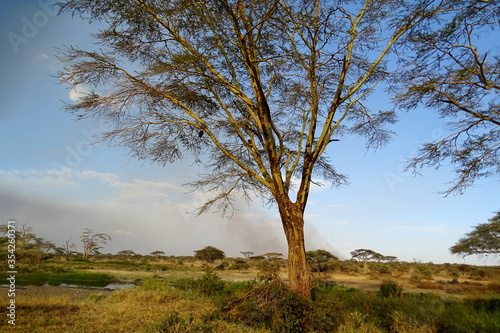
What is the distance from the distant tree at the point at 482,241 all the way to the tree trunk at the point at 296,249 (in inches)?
750

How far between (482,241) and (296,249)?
2191 centimetres

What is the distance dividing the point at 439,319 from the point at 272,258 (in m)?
34.4

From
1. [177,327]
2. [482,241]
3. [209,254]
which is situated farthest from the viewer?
[209,254]

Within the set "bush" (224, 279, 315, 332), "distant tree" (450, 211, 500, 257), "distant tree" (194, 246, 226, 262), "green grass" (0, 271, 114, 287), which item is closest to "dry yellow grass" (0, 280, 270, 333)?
"bush" (224, 279, 315, 332)

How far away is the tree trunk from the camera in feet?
21.7

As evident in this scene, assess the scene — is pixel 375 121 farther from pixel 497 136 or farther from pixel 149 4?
pixel 149 4

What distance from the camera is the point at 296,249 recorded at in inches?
269

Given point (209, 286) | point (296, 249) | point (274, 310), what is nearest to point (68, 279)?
point (209, 286)

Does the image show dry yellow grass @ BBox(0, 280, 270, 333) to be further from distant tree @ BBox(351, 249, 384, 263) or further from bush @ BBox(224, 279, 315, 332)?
distant tree @ BBox(351, 249, 384, 263)

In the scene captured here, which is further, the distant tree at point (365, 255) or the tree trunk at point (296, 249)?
the distant tree at point (365, 255)

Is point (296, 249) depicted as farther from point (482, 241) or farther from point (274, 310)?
point (482, 241)

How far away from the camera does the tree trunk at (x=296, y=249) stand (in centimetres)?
661

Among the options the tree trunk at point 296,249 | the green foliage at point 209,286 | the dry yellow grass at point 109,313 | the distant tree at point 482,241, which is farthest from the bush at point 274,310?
the distant tree at point 482,241

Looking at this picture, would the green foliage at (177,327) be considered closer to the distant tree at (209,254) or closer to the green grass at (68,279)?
the green grass at (68,279)
